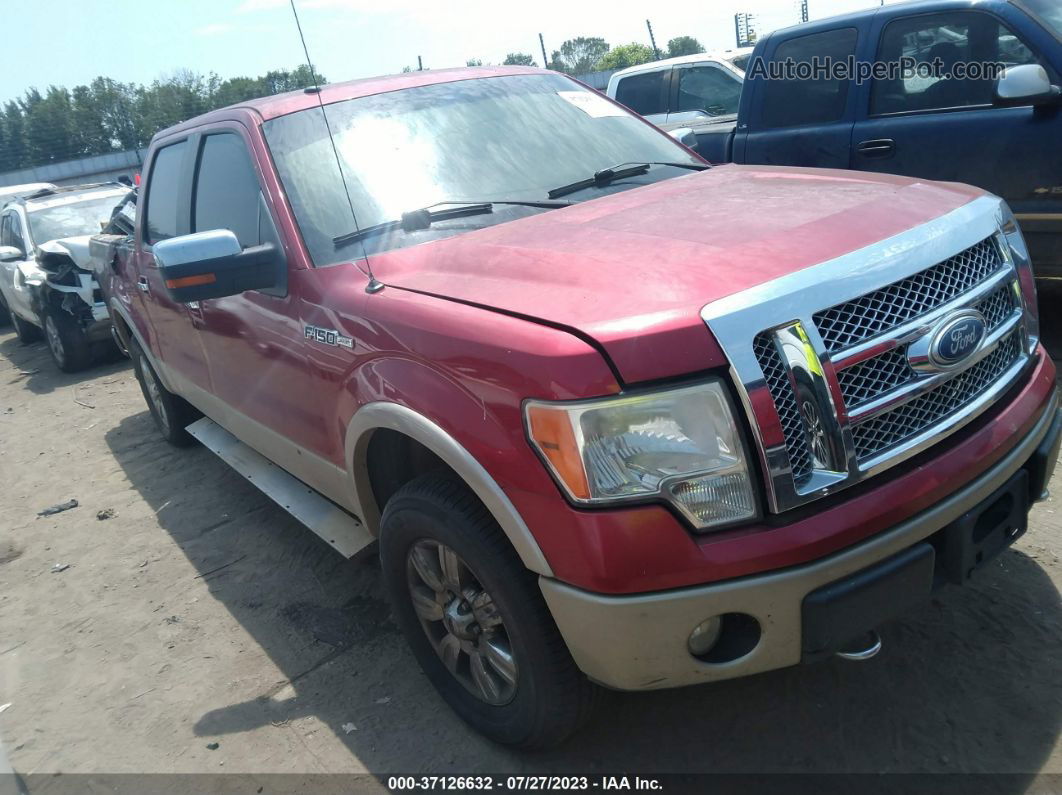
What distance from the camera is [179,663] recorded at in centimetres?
334

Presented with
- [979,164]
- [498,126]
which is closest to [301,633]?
[498,126]

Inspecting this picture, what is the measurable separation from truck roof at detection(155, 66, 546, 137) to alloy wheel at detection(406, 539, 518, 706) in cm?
178

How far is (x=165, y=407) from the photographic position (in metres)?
5.48

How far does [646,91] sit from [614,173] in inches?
296

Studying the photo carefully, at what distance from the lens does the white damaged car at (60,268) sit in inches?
341

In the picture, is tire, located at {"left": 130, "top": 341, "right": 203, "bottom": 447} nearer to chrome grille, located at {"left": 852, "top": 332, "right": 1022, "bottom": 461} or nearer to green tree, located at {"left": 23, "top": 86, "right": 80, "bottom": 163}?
chrome grille, located at {"left": 852, "top": 332, "right": 1022, "bottom": 461}

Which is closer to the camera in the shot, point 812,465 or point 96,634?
point 812,465

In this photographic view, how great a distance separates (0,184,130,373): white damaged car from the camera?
28.4 feet

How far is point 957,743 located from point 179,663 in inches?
104

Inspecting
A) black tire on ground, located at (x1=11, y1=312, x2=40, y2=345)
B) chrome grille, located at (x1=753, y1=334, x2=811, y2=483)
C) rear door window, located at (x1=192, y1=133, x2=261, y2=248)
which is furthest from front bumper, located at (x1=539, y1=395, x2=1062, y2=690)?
black tire on ground, located at (x1=11, y1=312, x2=40, y2=345)

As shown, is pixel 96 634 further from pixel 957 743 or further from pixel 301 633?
pixel 957 743

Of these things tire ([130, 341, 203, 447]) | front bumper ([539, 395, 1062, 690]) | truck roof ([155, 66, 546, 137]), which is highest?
truck roof ([155, 66, 546, 137])

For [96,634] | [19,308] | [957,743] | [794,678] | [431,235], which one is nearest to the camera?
[957,743]

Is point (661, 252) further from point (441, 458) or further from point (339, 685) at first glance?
point (339, 685)
